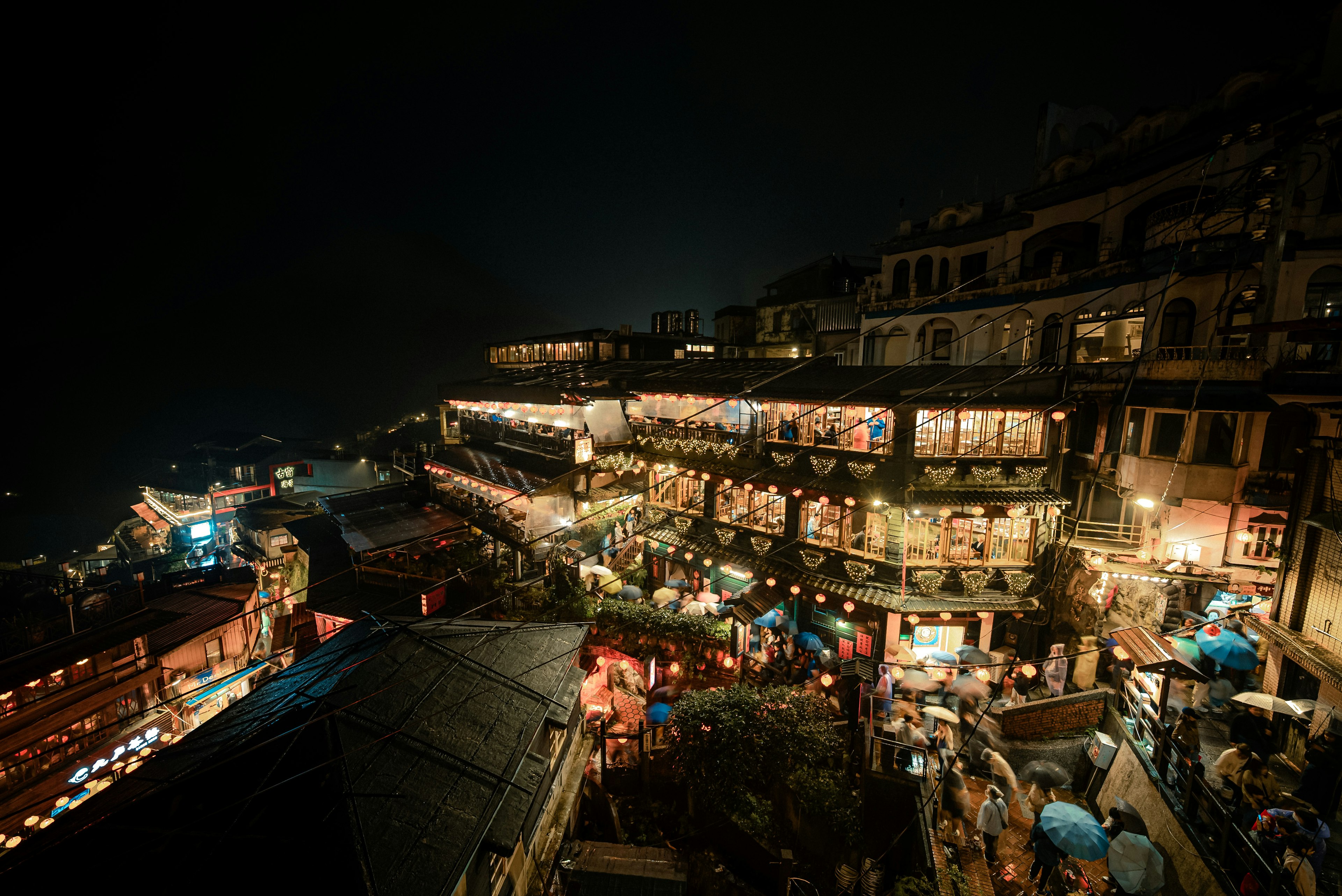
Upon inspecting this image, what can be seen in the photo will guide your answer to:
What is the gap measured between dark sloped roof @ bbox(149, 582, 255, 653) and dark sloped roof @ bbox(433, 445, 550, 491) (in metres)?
10.6

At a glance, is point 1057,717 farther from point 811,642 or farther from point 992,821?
point 811,642

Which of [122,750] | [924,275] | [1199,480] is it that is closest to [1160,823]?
[1199,480]

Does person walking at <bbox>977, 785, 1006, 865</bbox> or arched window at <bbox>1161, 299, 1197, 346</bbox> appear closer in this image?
person walking at <bbox>977, 785, 1006, 865</bbox>

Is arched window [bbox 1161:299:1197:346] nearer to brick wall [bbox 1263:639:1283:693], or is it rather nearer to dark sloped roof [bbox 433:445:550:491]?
brick wall [bbox 1263:639:1283:693]

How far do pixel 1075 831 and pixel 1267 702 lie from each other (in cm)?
570

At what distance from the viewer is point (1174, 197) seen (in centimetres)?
1819

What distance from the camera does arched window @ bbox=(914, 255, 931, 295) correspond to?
26.4 meters

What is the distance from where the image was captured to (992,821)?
10836mm

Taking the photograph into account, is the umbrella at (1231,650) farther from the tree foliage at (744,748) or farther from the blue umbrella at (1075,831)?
the tree foliage at (744,748)

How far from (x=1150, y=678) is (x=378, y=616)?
2057cm

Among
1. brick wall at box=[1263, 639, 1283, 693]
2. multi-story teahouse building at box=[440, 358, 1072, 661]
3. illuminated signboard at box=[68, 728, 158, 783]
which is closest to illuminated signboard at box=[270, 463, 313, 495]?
multi-story teahouse building at box=[440, 358, 1072, 661]

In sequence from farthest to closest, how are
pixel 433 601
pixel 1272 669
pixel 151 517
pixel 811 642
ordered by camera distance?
pixel 151 517, pixel 433 601, pixel 811 642, pixel 1272 669

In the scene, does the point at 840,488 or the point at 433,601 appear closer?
the point at 840,488

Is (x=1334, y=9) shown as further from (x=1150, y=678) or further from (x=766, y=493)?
(x=766, y=493)
